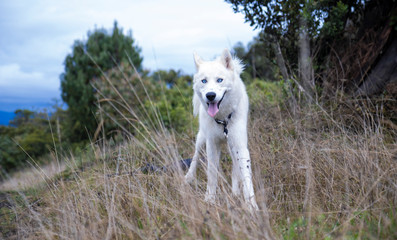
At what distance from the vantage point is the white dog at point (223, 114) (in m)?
3.16

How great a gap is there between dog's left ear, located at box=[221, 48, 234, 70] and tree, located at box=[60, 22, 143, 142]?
1141 centimetres

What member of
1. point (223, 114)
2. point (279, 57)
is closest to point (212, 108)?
point (223, 114)

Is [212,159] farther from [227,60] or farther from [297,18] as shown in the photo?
[297,18]

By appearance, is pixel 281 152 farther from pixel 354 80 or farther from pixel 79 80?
pixel 79 80

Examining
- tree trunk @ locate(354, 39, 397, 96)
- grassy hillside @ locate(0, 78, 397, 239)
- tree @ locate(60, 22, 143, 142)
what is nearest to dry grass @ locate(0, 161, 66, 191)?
grassy hillside @ locate(0, 78, 397, 239)

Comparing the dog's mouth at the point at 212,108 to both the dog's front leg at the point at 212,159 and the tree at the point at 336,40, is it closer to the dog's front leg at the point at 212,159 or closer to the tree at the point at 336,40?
the dog's front leg at the point at 212,159

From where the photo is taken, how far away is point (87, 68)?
15414 millimetres

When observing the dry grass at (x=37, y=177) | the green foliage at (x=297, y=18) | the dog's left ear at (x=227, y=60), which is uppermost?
the green foliage at (x=297, y=18)

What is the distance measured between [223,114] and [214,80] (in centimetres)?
43

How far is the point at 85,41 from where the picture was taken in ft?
53.8

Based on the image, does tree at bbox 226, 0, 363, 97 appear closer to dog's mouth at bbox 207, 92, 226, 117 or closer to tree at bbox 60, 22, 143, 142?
dog's mouth at bbox 207, 92, 226, 117

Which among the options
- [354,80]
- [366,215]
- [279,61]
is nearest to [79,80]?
[279,61]

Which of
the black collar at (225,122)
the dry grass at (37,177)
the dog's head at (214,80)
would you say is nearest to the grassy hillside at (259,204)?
the dry grass at (37,177)

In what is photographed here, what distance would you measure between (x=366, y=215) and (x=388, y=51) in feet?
13.7
